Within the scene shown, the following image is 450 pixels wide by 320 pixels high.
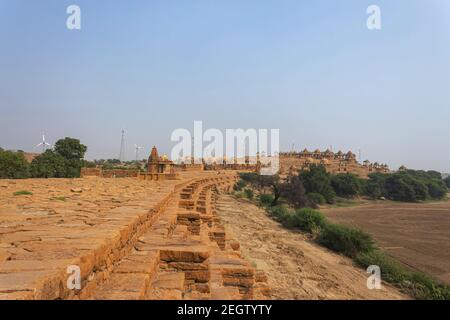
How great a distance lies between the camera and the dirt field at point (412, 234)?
1335cm

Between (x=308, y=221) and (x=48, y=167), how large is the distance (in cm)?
2546

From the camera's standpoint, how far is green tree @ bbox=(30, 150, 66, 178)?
2830 centimetres

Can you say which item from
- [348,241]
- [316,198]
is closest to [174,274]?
[348,241]

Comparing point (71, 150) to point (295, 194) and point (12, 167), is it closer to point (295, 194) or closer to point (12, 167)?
point (12, 167)

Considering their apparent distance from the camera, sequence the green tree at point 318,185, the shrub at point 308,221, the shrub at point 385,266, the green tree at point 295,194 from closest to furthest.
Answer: the shrub at point 385,266, the shrub at point 308,221, the green tree at point 295,194, the green tree at point 318,185

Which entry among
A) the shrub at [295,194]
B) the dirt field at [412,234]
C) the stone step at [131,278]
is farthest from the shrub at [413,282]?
the shrub at [295,194]

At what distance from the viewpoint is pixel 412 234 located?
2044 cm

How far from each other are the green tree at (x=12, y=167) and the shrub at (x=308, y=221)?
24.4 meters

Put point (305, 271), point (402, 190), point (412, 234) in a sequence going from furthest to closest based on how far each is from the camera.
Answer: point (402, 190)
point (412, 234)
point (305, 271)

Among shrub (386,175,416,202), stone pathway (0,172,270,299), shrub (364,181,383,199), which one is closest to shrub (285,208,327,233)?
stone pathway (0,172,270,299)

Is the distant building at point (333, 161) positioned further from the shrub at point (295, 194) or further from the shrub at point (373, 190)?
the shrub at point (295, 194)
